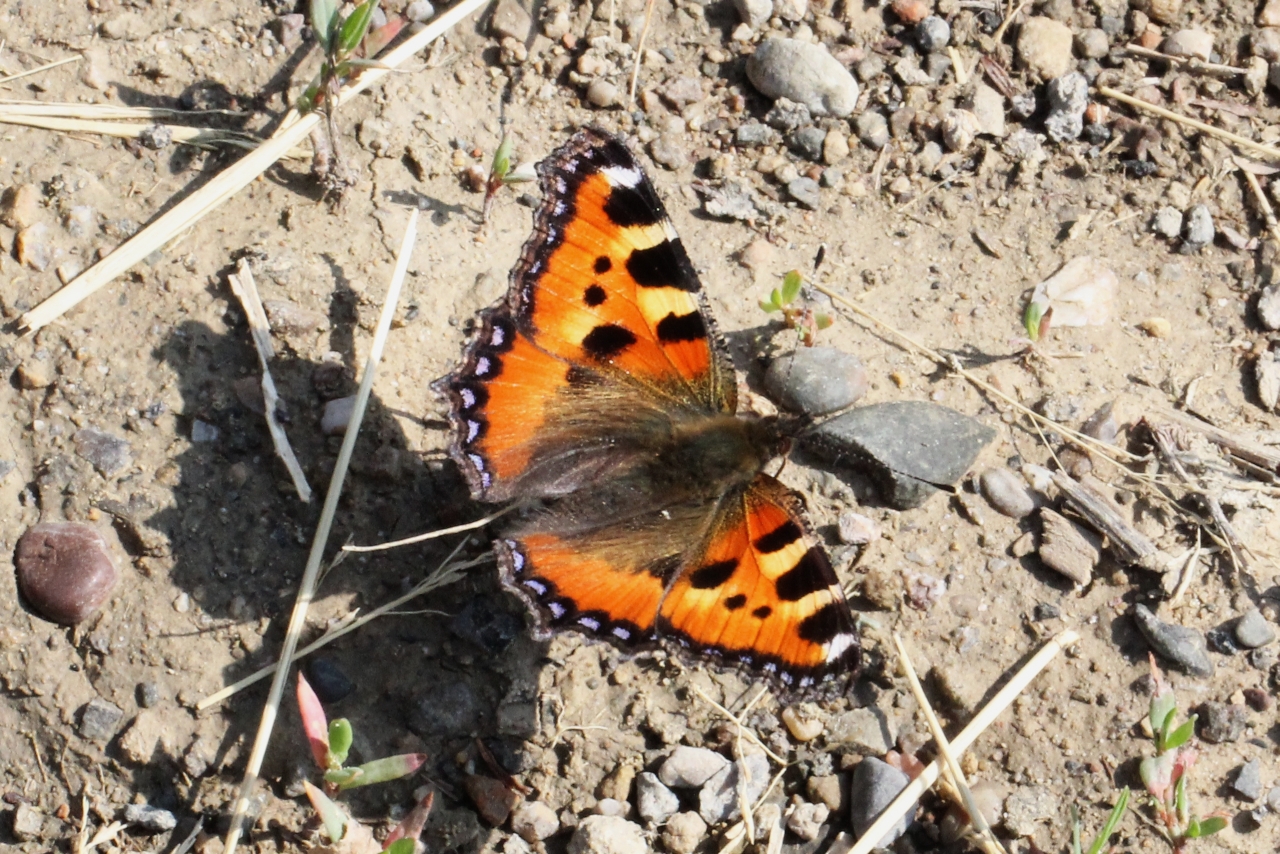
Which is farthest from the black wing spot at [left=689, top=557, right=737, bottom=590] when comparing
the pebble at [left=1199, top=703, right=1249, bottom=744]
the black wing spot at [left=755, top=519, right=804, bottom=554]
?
the pebble at [left=1199, top=703, right=1249, bottom=744]

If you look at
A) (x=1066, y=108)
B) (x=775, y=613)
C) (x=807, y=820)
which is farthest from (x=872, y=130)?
(x=807, y=820)

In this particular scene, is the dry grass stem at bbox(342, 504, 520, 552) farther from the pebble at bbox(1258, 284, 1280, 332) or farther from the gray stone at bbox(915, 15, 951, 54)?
the pebble at bbox(1258, 284, 1280, 332)

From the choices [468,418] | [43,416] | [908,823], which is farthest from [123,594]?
[908,823]

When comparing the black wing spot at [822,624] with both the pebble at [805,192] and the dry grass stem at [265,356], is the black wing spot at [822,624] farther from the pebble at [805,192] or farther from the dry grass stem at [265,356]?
the pebble at [805,192]

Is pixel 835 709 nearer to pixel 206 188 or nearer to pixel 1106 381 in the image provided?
pixel 1106 381

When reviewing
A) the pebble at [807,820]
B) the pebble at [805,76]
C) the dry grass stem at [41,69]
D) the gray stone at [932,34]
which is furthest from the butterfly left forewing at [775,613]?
the dry grass stem at [41,69]
